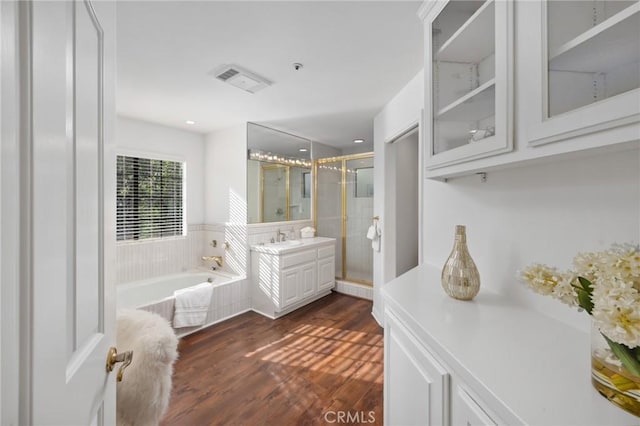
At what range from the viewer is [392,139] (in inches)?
107

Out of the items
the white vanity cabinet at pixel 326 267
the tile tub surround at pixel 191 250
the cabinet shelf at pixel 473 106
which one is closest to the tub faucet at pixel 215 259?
the tile tub surround at pixel 191 250

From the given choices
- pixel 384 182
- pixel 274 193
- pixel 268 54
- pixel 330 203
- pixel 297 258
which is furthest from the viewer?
pixel 330 203

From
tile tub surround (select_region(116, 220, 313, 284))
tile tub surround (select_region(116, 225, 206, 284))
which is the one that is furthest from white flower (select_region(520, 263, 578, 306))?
tile tub surround (select_region(116, 225, 206, 284))

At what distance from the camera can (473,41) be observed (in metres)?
1.05

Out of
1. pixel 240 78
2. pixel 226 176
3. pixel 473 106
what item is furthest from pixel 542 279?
pixel 226 176

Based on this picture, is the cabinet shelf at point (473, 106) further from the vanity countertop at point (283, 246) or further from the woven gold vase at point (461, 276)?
the vanity countertop at point (283, 246)

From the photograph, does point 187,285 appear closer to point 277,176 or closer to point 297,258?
point 297,258

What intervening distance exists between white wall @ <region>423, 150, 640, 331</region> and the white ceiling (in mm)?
1025

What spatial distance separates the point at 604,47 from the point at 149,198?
3.91m

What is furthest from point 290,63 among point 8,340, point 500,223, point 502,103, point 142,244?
point 142,244

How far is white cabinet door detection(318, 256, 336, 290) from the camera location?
3.76m

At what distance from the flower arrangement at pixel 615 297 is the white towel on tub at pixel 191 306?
290 centimetres

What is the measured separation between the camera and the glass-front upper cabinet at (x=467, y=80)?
33.2 inches

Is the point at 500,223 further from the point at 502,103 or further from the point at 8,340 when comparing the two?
the point at 8,340
